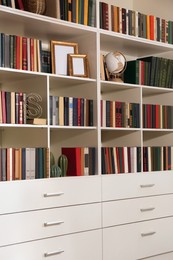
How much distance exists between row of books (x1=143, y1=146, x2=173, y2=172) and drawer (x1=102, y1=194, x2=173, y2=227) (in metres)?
0.24

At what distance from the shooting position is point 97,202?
142 inches

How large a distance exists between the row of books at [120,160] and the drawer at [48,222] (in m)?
0.34

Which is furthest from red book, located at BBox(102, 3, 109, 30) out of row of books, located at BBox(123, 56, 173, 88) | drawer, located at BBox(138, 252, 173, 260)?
drawer, located at BBox(138, 252, 173, 260)

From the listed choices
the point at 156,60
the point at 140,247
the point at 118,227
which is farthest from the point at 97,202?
the point at 156,60

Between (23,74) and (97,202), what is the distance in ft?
3.46

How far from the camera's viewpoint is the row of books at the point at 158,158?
13.4ft

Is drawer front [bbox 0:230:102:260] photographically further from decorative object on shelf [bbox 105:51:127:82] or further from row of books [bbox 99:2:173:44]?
row of books [bbox 99:2:173:44]

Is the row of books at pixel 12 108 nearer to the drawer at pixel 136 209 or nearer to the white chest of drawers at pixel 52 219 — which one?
the white chest of drawers at pixel 52 219

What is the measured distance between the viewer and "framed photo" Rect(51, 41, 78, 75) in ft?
11.6

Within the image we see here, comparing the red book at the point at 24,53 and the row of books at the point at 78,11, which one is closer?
the red book at the point at 24,53

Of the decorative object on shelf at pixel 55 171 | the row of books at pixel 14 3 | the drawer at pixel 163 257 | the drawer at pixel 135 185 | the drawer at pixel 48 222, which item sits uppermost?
the row of books at pixel 14 3

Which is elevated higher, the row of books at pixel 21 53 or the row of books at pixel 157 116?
the row of books at pixel 21 53

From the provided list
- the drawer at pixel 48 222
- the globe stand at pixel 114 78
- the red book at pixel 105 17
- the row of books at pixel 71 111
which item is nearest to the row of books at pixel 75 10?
the red book at pixel 105 17

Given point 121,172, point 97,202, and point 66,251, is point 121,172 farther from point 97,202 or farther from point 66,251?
point 66,251
